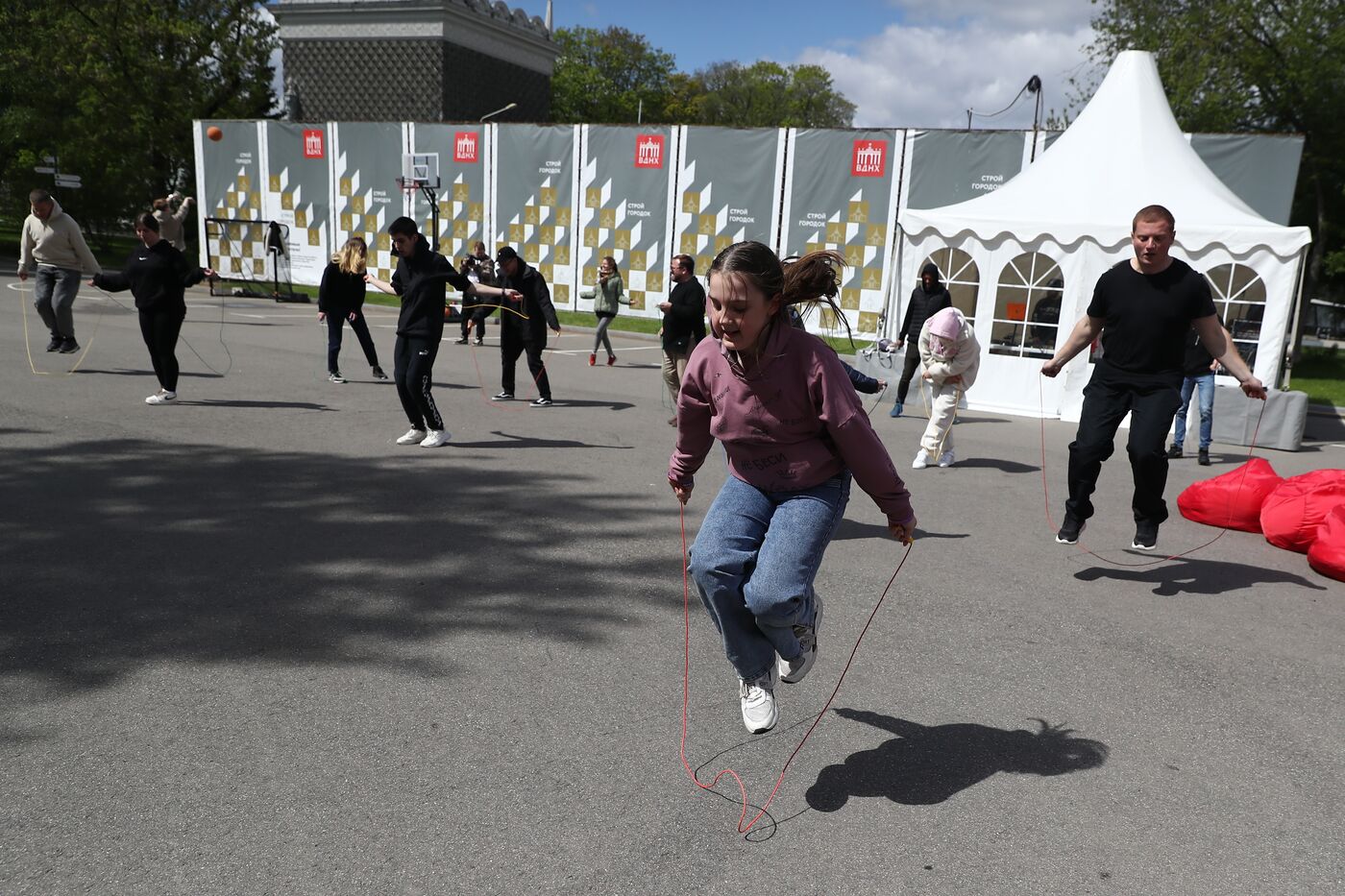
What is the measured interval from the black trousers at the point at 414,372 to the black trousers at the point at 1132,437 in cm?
526

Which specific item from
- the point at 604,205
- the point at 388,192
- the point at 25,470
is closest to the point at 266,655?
the point at 25,470

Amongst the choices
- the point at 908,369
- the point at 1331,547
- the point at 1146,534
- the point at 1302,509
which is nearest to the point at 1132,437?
the point at 1146,534

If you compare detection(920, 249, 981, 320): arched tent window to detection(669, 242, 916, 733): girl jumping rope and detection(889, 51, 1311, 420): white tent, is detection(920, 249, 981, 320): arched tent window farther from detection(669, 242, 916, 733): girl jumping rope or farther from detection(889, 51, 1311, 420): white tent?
detection(669, 242, 916, 733): girl jumping rope

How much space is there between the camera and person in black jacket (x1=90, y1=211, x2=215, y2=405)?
10.1 m

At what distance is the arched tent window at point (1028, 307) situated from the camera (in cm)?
1345

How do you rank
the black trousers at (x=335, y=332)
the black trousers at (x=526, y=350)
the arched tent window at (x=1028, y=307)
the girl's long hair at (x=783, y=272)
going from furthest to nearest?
1. the arched tent window at (x=1028, y=307)
2. the black trousers at (x=335, y=332)
3. the black trousers at (x=526, y=350)
4. the girl's long hair at (x=783, y=272)

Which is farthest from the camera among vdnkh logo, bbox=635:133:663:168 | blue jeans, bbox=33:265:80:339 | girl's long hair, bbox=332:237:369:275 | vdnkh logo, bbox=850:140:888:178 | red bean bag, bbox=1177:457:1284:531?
vdnkh logo, bbox=635:133:663:168

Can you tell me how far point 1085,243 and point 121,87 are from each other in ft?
109

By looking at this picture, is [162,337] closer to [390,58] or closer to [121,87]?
[121,87]

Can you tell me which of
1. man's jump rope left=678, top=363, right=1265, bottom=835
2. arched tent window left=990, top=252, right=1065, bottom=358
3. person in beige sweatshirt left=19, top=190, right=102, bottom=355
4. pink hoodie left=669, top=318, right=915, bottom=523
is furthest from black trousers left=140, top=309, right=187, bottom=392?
arched tent window left=990, top=252, right=1065, bottom=358

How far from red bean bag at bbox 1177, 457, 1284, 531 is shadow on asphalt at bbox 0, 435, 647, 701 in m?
4.19

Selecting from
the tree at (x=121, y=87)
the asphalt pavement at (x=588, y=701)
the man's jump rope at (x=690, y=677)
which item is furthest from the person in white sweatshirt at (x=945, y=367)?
the tree at (x=121, y=87)

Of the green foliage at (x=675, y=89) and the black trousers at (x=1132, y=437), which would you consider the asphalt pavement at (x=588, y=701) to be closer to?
the black trousers at (x=1132, y=437)

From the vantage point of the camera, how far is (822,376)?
333 centimetres
